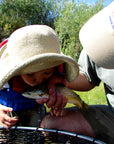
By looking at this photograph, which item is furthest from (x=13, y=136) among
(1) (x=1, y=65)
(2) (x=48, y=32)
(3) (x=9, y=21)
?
(3) (x=9, y=21)

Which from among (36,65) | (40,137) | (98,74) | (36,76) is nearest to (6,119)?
(40,137)

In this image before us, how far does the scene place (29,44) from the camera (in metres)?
0.93

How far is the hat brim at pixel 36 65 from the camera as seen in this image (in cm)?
87

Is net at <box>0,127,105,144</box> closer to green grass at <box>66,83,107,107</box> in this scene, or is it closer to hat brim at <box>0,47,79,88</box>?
hat brim at <box>0,47,79,88</box>

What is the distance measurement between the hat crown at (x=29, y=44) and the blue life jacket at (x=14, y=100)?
2.06 ft

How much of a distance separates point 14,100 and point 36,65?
737 mm

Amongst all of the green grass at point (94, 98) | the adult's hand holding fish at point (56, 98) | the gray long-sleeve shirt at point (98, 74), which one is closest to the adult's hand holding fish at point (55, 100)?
the adult's hand holding fish at point (56, 98)

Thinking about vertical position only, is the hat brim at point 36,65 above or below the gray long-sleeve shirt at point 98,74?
above

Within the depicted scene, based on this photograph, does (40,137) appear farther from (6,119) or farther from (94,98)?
(94,98)

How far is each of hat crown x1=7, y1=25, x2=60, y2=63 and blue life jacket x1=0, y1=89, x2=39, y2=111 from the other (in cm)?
63

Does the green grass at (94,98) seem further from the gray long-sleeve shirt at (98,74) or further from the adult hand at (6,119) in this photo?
the adult hand at (6,119)

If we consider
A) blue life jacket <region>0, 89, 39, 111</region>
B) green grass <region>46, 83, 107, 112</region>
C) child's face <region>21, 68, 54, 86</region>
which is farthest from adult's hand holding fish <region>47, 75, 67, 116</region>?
green grass <region>46, 83, 107, 112</region>

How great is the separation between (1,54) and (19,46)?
1.18 ft

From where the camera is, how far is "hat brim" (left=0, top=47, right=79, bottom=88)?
2.85 ft
